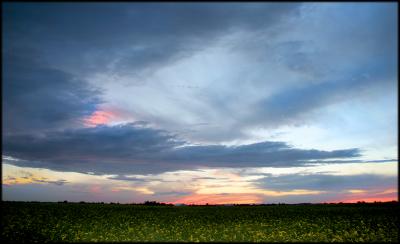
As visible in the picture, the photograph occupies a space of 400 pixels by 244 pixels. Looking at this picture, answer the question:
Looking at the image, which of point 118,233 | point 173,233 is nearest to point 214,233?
point 173,233

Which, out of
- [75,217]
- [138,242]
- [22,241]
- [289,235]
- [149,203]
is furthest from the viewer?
[149,203]

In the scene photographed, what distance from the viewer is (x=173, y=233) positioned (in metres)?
34.3

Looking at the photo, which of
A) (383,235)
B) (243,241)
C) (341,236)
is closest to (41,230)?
(243,241)

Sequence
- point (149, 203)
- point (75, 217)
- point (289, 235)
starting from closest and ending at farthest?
1. point (289, 235)
2. point (75, 217)
3. point (149, 203)

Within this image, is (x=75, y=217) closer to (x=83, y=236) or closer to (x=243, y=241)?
(x=83, y=236)

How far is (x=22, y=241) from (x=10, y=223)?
5903 millimetres

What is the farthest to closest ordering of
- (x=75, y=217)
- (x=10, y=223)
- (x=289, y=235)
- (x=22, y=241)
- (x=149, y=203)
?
(x=149, y=203), (x=75, y=217), (x=10, y=223), (x=289, y=235), (x=22, y=241)

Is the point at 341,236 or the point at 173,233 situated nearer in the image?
the point at 341,236

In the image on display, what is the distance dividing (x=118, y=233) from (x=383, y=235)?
2704cm

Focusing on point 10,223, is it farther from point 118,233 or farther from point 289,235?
point 289,235

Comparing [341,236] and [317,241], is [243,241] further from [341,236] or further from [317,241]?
[341,236]

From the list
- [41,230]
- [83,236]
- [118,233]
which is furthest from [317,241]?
[41,230]

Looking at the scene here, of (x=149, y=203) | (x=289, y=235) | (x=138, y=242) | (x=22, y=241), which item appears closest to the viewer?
(x=138, y=242)

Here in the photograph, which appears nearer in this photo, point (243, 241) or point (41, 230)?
point (243, 241)
